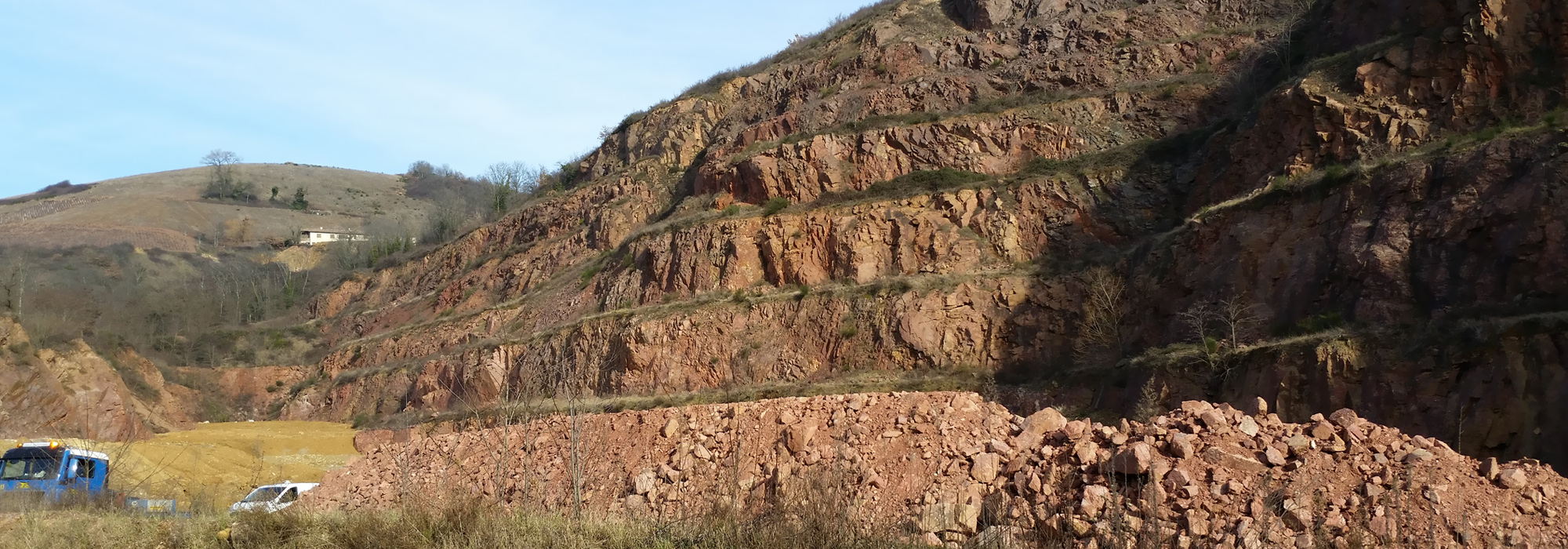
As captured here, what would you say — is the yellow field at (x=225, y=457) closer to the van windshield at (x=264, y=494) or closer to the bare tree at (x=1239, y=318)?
the van windshield at (x=264, y=494)

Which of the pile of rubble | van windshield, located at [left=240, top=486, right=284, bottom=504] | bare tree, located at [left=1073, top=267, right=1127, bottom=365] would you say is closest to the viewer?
the pile of rubble

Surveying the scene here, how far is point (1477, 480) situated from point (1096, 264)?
707 inches

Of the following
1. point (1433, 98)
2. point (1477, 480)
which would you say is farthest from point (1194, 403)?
point (1433, 98)

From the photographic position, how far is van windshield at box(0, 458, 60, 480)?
788 inches

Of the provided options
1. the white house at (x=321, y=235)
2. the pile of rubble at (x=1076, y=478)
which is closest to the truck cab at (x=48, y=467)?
the pile of rubble at (x=1076, y=478)

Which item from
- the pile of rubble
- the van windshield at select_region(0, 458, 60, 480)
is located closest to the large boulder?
the pile of rubble

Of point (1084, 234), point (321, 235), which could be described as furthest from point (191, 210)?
point (1084, 234)

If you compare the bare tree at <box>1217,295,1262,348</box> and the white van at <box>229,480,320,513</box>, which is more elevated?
the bare tree at <box>1217,295,1262,348</box>

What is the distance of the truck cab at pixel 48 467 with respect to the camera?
64.3ft

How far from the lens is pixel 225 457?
3003 centimetres

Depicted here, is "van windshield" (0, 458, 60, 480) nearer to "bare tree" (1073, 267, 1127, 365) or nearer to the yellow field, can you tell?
the yellow field

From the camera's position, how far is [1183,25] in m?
38.1

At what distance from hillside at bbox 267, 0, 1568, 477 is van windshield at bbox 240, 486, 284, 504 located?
587cm

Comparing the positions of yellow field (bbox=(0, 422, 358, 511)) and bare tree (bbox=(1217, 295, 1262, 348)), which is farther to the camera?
yellow field (bbox=(0, 422, 358, 511))
